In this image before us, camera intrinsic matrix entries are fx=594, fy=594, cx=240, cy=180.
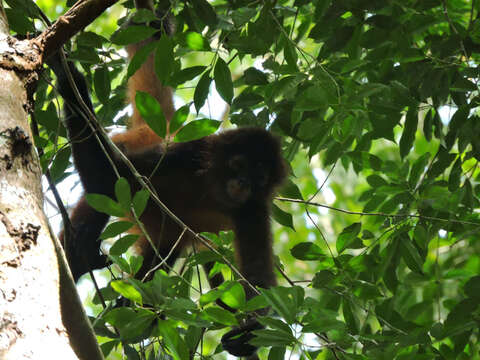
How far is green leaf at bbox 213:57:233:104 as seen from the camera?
376cm

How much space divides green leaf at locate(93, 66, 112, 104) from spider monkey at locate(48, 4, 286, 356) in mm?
864

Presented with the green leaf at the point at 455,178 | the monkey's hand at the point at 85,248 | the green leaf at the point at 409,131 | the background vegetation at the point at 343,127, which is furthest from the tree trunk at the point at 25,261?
the green leaf at the point at 455,178

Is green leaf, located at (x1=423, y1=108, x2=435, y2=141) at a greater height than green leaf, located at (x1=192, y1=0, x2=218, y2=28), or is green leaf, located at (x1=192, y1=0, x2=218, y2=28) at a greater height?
green leaf, located at (x1=192, y1=0, x2=218, y2=28)

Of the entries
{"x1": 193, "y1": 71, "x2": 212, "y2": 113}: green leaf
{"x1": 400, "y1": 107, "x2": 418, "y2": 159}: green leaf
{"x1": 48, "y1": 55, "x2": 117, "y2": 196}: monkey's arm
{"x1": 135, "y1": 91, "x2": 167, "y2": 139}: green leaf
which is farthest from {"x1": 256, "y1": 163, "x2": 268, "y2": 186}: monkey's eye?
{"x1": 135, "y1": 91, "x2": 167, "y2": 139}: green leaf

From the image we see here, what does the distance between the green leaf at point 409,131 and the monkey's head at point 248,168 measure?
138cm

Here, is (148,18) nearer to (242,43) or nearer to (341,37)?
(242,43)

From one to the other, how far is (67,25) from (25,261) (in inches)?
58.7

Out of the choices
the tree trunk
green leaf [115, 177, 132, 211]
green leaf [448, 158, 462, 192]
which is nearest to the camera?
the tree trunk

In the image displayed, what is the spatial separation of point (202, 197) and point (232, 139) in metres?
0.64

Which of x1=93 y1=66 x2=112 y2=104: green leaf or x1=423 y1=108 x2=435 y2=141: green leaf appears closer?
x1=93 y1=66 x2=112 y2=104: green leaf

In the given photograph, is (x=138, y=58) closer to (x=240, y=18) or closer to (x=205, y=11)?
(x=205, y=11)

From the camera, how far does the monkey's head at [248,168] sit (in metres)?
5.49

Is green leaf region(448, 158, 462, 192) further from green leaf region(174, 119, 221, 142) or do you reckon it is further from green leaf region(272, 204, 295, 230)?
green leaf region(174, 119, 221, 142)

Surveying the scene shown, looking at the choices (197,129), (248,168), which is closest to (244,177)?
(248,168)
